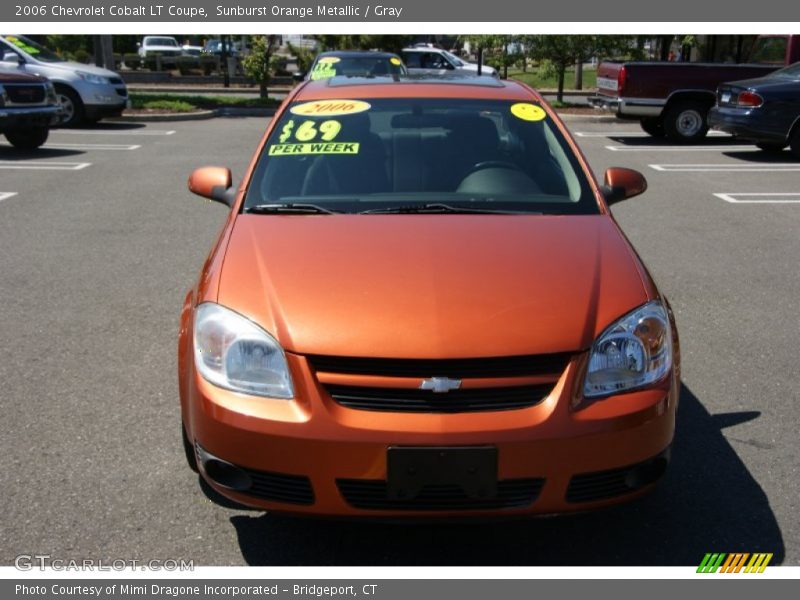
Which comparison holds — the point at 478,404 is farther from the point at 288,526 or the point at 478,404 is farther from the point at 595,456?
the point at 288,526

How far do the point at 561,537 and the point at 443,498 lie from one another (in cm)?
73

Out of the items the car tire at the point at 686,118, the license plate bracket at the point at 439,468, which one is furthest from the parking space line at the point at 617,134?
the license plate bracket at the point at 439,468

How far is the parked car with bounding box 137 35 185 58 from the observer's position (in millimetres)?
41375

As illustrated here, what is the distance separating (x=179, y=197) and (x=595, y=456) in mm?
8514

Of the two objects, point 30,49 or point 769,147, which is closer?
point 769,147

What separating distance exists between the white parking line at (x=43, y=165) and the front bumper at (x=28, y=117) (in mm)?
650

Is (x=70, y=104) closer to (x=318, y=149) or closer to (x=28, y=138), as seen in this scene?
(x=28, y=138)

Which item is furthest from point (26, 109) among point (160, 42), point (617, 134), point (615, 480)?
point (160, 42)

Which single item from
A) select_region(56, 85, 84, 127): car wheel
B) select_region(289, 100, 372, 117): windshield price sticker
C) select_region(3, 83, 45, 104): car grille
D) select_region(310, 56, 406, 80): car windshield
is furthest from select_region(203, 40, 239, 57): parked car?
select_region(289, 100, 372, 117): windshield price sticker

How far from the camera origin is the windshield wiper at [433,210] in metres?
3.99

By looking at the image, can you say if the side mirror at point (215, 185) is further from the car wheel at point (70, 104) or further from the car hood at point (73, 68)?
the car hood at point (73, 68)

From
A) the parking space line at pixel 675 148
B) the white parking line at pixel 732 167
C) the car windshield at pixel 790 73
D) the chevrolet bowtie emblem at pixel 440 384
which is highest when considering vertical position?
the car windshield at pixel 790 73

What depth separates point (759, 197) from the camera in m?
11.0

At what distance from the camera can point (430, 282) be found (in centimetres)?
333
